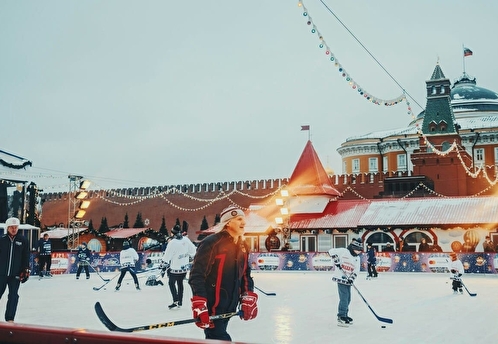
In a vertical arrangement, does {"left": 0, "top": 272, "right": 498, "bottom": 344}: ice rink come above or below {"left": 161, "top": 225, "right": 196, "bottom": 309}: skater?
below

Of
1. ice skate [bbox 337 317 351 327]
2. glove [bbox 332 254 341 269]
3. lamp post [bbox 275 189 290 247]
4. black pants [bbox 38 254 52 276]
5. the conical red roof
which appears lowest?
ice skate [bbox 337 317 351 327]

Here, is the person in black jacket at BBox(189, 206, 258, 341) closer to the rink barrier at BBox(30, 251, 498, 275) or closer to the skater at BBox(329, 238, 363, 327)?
the skater at BBox(329, 238, 363, 327)

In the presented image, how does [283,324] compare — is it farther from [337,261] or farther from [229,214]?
[229,214]

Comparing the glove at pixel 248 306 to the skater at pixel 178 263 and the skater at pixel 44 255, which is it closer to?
the skater at pixel 178 263

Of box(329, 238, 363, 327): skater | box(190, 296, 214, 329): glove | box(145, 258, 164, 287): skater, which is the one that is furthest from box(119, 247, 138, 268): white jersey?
box(190, 296, 214, 329): glove

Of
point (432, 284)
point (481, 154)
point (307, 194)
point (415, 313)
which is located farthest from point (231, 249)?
point (481, 154)

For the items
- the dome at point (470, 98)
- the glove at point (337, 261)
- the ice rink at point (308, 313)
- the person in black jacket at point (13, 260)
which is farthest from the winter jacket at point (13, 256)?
the dome at point (470, 98)

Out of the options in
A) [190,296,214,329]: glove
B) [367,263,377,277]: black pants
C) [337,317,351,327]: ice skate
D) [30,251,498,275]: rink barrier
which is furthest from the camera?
[30,251,498,275]: rink barrier

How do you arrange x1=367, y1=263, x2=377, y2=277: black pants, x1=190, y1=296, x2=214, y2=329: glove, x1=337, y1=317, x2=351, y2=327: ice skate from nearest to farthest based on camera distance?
x1=190, y1=296, x2=214, y2=329: glove < x1=337, y1=317, x2=351, y2=327: ice skate < x1=367, y1=263, x2=377, y2=277: black pants

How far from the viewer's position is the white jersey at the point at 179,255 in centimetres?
1108

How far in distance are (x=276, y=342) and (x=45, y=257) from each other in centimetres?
1646

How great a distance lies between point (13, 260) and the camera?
807 centimetres

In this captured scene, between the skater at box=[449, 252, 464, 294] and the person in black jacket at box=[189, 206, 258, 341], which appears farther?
the skater at box=[449, 252, 464, 294]

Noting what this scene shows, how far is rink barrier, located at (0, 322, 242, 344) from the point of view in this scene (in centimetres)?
Result: 293
